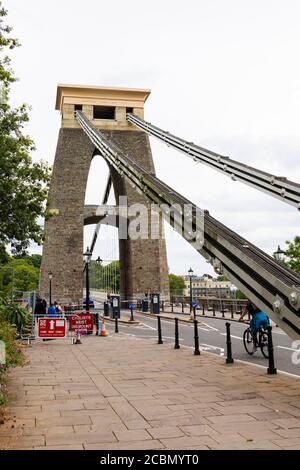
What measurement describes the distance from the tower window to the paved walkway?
44.1m

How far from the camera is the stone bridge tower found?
42875mm

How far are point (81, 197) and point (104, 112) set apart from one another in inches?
522

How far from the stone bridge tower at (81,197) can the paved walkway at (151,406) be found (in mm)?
32332

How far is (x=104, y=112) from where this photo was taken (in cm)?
5366

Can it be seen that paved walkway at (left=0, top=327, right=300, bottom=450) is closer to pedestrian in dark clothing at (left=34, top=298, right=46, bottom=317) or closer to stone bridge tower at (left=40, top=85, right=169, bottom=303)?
pedestrian in dark clothing at (left=34, top=298, right=46, bottom=317)

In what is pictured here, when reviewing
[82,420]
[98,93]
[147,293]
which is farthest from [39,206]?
[98,93]

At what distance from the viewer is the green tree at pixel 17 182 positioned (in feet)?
51.4

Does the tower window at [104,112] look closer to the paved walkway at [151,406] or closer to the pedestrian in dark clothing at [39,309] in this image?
the pedestrian in dark clothing at [39,309]

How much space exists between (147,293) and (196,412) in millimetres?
35559

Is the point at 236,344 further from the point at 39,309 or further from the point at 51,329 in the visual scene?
the point at 39,309

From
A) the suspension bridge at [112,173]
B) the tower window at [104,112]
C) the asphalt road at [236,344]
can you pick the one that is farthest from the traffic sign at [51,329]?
the tower window at [104,112]

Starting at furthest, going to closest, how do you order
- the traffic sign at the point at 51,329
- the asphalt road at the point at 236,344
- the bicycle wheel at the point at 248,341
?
the traffic sign at the point at 51,329 → the bicycle wheel at the point at 248,341 → the asphalt road at the point at 236,344

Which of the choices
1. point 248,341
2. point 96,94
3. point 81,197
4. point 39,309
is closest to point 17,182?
point 39,309
